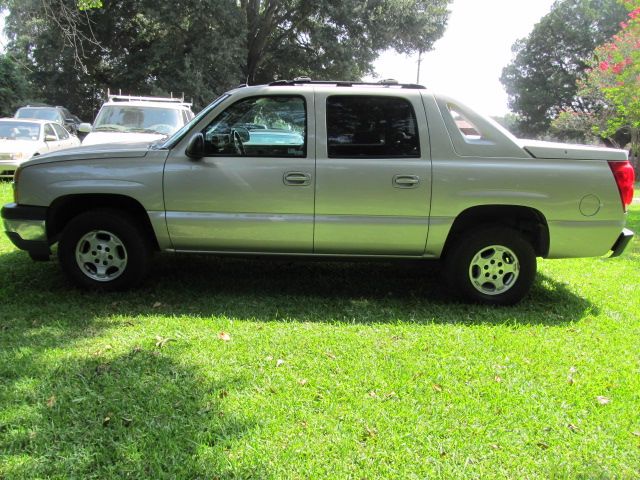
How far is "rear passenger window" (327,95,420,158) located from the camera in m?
4.34

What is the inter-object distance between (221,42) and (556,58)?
29.5 meters

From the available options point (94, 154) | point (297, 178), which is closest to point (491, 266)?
point (297, 178)

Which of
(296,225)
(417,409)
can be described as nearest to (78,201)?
(296,225)

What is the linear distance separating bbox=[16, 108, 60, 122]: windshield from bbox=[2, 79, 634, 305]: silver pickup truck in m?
17.1

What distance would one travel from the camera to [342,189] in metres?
4.29

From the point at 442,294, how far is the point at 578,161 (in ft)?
5.54

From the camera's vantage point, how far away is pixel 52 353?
135 inches

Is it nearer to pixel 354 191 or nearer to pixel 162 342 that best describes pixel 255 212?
pixel 354 191

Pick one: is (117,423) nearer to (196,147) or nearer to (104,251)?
(104,251)

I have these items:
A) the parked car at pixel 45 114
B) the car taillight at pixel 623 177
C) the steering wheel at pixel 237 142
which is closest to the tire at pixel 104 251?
the steering wheel at pixel 237 142

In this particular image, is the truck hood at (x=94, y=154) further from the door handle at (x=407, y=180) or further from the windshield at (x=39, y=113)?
the windshield at (x=39, y=113)

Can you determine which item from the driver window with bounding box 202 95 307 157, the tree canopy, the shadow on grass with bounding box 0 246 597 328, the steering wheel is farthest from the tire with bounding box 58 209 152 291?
the tree canopy

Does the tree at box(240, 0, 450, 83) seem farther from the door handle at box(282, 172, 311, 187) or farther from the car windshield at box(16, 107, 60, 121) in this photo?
the door handle at box(282, 172, 311, 187)

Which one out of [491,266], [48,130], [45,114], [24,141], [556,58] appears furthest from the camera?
[556,58]
